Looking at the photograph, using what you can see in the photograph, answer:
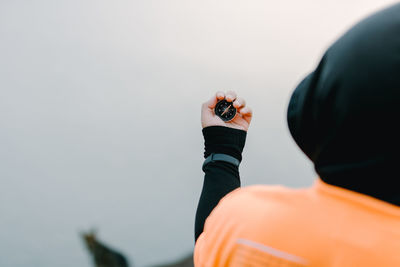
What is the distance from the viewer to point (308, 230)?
0.41 metres

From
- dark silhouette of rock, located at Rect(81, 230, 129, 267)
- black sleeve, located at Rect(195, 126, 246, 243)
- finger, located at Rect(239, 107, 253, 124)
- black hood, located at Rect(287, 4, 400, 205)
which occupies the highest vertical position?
black hood, located at Rect(287, 4, 400, 205)

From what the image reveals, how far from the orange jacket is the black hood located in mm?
21

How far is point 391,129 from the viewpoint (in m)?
0.39

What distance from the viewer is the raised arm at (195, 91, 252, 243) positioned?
0.67 m

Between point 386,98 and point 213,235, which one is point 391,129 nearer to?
point 386,98

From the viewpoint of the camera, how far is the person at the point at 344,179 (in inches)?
15.2

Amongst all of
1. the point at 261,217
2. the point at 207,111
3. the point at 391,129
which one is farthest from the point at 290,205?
the point at 207,111

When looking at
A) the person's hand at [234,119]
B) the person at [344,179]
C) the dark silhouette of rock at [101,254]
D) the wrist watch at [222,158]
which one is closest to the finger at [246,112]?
the person's hand at [234,119]

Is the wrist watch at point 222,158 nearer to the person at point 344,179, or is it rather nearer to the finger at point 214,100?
the finger at point 214,100

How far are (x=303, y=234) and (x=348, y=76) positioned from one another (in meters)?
0.18

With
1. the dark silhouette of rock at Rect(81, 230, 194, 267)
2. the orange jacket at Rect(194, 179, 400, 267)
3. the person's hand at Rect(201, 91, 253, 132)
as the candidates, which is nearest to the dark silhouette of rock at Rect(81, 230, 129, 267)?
the dark silhouette of rock at Rect(81, 230, 194, 267)

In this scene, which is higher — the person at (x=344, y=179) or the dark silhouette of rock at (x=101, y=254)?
the person at (x=344, y=179)

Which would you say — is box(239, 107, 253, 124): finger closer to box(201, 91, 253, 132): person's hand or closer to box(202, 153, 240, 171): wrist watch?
box(201, 91, 253, 132): person's hand

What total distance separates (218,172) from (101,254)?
3.29 ft
